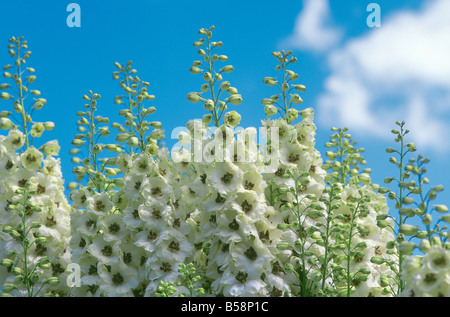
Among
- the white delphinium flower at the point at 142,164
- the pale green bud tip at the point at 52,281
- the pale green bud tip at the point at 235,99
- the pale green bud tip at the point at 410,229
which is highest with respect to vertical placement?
the pale green bud tip at the point at 235,99

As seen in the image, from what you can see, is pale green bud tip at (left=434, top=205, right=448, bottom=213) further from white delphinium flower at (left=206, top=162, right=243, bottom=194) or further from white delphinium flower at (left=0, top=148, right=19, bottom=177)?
white delphinium flower at (left=0, top=148, right=19, bottom=177)

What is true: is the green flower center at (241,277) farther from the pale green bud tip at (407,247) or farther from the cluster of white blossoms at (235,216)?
the pale green bud tip at (407,247)

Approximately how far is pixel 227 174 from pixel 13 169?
1511 mm

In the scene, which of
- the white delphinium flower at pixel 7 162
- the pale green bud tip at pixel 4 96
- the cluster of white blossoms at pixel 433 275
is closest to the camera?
the cluster of white blossoms at pixel 433 275

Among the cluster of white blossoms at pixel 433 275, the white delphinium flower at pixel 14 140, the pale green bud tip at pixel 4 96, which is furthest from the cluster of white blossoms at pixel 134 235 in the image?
the cluster of white blossoms at pixel 433 275

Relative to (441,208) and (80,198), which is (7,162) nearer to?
(80,198)

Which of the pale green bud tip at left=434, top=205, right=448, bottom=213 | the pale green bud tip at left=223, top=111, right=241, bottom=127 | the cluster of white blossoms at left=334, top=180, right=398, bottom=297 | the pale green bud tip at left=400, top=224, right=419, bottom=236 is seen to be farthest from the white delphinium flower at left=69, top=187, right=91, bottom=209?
the pale green bud tip at left=434, top=205, right=448, bottom=213

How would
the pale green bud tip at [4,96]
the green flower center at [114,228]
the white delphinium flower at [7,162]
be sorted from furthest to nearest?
1. the pale green bud tip at [4,96]
2. the white delphinium flower at [7,162]
3. the green flower center at [114,228]

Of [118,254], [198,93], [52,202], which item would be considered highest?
[198,93]

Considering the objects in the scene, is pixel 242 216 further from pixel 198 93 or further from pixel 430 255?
pixel 430 255

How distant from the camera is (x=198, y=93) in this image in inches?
155

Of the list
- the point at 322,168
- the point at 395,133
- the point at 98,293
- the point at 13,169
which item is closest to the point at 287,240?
the point at 322,168

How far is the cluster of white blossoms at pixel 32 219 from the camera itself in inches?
156
